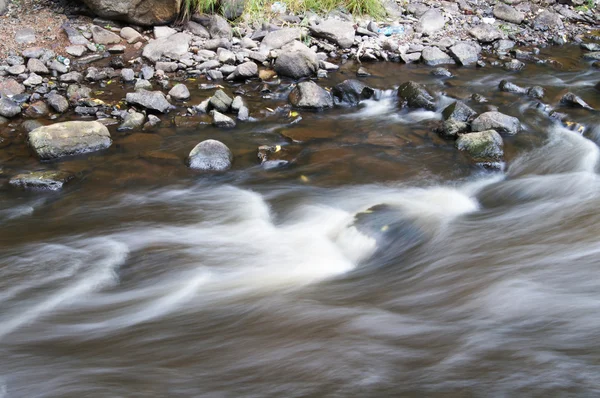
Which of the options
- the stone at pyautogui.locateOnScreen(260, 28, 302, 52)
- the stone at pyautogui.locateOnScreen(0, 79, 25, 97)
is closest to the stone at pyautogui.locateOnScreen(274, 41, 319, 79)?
the stone at pyautogui.locateOnScreen(260, 28, 302, 52)

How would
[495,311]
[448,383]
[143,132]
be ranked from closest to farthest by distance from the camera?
[448,383]
[495,311]
[143,132]

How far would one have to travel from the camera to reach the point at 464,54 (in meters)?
9.29

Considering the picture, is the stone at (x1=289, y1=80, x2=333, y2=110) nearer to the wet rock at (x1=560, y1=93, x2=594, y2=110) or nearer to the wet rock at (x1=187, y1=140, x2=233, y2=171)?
the wet rock at (x1=187, y1=140, x2=233, y2=171)

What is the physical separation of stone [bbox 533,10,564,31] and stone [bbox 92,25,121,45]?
8571 millimetres

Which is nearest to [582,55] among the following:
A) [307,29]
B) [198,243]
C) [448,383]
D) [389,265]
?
[307,29]

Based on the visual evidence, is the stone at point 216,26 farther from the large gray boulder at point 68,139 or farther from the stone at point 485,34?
the stone at point 485,34

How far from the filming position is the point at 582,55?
32.4 ft

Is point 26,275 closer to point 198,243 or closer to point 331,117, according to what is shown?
point 198,243

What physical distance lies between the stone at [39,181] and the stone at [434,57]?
6572 millimetres

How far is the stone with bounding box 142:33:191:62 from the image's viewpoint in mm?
8398

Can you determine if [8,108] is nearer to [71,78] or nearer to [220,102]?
[71,78]

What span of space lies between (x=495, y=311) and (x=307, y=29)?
26.0 ft

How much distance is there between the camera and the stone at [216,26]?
361 inches

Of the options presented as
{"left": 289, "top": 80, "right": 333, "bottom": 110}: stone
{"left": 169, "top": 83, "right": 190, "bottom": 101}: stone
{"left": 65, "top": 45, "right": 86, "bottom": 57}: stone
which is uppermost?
{"left": 289, "top": 80, "right": 333, "bottom": 110}: stone
